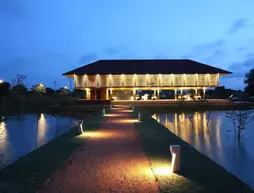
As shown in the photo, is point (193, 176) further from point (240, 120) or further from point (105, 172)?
point (240, 120)

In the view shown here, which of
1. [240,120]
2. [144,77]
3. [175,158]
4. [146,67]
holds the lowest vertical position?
[175,158]

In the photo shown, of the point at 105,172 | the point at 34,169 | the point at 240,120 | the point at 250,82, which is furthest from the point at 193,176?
the point at 250,82

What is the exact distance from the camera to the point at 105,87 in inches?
1537

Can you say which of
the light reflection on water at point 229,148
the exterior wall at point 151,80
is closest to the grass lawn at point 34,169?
the light reflection on water at point 229,148

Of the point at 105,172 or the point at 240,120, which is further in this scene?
the point at 240,120

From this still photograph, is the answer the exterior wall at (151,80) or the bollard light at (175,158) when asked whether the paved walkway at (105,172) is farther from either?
the exterior wall at (151,80)

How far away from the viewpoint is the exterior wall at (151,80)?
38.9m

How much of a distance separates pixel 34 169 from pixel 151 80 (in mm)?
33761

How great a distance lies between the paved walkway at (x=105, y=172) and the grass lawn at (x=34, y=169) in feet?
0.70

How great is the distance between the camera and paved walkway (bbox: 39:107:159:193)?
4.66 meters

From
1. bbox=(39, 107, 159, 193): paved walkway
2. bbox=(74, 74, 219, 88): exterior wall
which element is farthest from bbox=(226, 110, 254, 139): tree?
bbox=(74, 74, 219, 88): exterior wall

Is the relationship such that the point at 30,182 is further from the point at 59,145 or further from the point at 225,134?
the point at 225,134

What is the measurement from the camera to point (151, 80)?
128ft

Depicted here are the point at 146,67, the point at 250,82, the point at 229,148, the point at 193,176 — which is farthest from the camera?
the point at 250,82
